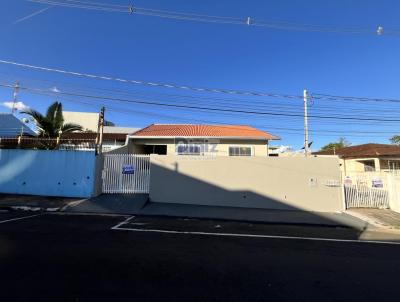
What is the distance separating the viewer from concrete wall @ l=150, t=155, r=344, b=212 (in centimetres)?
1511

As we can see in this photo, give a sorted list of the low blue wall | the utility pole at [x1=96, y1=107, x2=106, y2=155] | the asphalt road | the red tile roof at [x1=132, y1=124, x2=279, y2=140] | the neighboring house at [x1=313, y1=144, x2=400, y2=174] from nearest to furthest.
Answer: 1. the asphalt road
2. the low blue wall
3. the utility pole at [x1=96, y1=107, x2=106, y2=155]
4. the red tile roof at [x1=132, y1=124, x2=279, y2=140]
5. the neighboring house at [x1=313, y1=144, x2=400, y2=174]

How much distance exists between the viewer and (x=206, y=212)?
1350cm

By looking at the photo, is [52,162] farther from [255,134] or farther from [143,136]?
[255,134]

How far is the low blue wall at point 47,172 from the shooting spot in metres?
15.7

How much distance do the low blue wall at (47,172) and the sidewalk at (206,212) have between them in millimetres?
1393

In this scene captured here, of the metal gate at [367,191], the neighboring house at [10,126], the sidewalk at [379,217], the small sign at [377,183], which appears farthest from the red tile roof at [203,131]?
the neighboring house at [10,126]

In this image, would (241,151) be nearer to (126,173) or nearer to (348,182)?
(348,182)

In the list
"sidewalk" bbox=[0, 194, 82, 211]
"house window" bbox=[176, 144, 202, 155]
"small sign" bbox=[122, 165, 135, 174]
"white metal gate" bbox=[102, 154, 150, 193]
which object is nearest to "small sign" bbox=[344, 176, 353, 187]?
"white metal gate" bbox=[102, 154, 150, 193]

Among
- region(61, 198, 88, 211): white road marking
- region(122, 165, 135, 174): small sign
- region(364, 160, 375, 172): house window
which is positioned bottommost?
region(61, 198, 88, 211): white road marking

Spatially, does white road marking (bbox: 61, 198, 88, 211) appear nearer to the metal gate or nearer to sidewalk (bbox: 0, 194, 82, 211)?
sidewalk (bbox: 0, 194, 82, 211)

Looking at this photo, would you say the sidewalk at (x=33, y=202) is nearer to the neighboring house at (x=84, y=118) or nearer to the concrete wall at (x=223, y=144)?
the concrete wall at (x=223, y=144)

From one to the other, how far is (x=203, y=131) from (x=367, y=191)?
12.5 meters

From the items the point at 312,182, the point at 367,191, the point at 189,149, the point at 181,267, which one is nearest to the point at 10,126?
the point at 189,149

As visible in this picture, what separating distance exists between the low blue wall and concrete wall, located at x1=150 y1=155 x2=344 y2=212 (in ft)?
11.7
